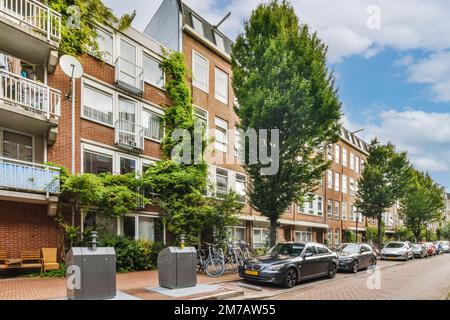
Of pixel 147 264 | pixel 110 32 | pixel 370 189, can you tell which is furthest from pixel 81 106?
pixel 370 189

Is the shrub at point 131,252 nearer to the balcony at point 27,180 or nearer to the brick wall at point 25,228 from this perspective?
the brick wall at point 25,228

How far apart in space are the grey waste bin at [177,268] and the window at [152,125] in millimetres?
8862

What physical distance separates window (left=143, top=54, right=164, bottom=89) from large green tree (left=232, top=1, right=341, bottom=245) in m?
4.22

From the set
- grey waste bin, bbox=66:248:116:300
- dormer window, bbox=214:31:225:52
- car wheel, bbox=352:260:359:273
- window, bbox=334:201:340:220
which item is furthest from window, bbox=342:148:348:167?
grey waste bin, bbox=66:248:116:300

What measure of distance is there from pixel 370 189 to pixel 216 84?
17.7m

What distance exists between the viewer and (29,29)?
1267 cm

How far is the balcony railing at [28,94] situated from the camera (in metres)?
12.0

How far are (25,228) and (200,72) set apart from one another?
12757 millimetres

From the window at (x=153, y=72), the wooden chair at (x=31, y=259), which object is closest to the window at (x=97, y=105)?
the window at (x=153, y=72)

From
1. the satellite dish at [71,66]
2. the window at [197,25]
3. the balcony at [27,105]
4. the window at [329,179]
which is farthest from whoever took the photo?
the window at [329,179]
